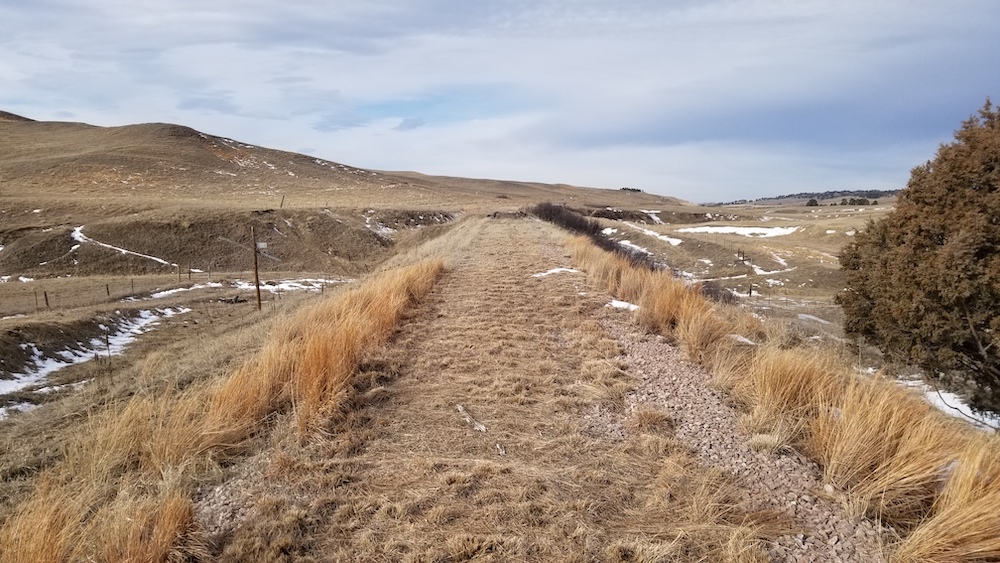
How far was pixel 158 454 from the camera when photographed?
3660 mm

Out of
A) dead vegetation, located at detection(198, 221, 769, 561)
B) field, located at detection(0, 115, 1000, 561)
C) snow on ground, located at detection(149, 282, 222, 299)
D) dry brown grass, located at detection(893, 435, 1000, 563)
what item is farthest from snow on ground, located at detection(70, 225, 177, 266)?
dry brown grass, located at detection(893, 435, 1000, 563)

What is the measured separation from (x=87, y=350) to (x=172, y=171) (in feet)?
184

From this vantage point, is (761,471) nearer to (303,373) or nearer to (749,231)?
(303,373)

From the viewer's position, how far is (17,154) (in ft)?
206

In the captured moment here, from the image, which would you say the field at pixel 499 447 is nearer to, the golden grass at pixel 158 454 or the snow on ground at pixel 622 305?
the golden grass at pixel 158 454

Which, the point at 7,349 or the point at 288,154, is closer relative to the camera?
the point at 7,349

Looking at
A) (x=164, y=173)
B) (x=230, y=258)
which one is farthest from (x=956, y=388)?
(x=164, y=173)

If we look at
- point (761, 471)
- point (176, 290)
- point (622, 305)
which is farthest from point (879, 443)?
point (176, 290)

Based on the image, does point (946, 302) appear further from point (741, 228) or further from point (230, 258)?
point (741, 228)

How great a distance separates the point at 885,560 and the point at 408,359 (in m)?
4.55

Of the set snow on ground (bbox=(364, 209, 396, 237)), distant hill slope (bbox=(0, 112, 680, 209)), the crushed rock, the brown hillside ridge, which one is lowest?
Answer: snow on ground (bbox=(364, 209, 396, 237))

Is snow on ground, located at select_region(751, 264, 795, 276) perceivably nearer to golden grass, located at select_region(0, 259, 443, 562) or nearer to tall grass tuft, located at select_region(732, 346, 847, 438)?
tall grass tuft, located at select_region(732, 346, 847, 438)

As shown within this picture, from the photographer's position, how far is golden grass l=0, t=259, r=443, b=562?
2637mm

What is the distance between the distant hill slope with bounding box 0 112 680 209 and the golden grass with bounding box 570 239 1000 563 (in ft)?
162
